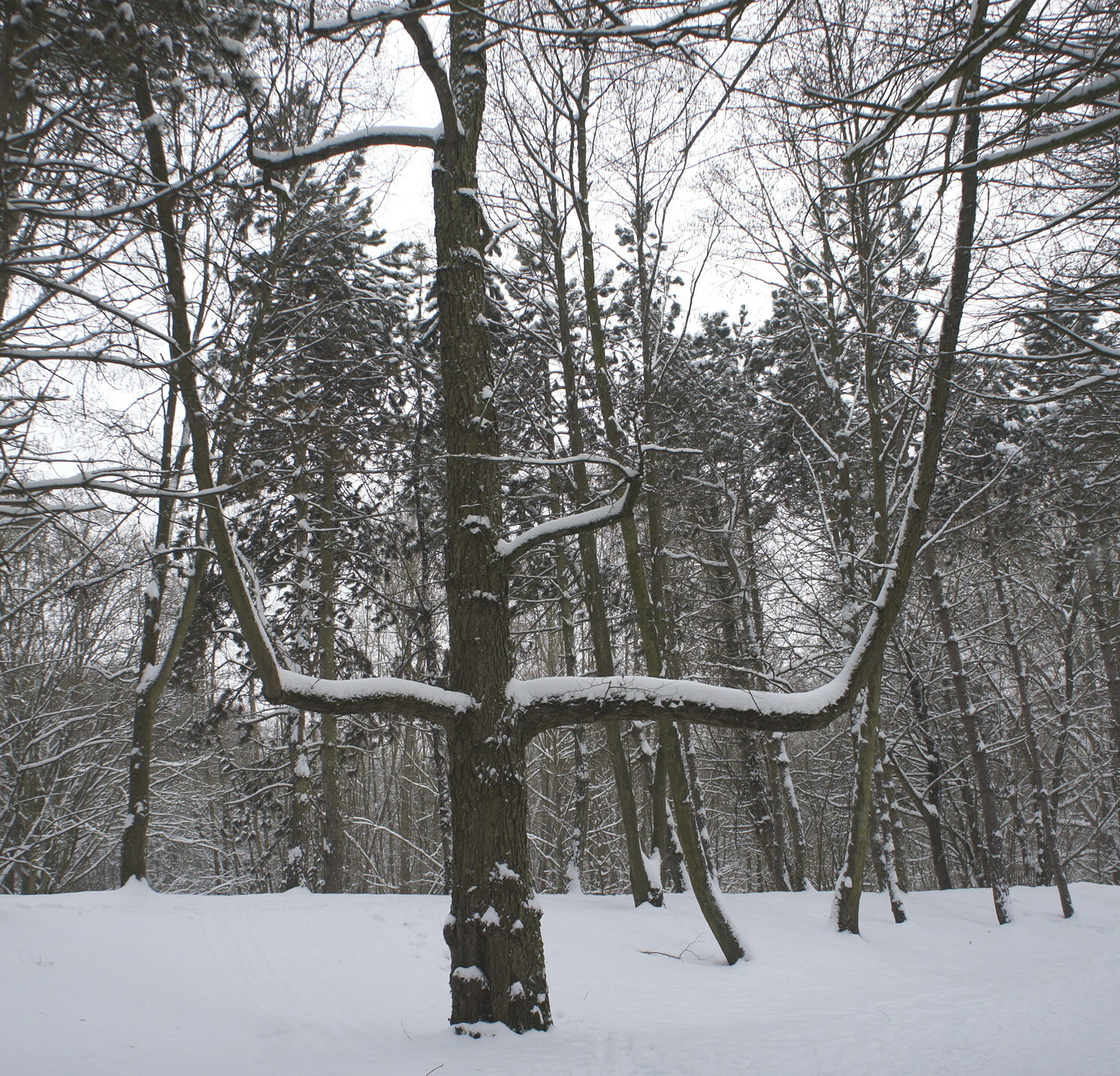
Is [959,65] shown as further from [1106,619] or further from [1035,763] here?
[1106,619]

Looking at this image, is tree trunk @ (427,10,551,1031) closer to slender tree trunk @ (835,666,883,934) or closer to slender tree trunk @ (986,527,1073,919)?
slender tree trunk @ (835,666,883,934)

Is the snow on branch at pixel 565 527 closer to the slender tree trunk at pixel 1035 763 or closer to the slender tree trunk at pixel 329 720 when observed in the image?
the slender tree trunk at pixel 329 720

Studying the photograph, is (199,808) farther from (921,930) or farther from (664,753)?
(921,930)

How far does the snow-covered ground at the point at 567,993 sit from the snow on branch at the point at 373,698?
5.73 ft

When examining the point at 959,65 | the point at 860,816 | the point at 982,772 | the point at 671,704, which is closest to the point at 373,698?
the point at 671,704

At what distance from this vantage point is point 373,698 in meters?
4.17

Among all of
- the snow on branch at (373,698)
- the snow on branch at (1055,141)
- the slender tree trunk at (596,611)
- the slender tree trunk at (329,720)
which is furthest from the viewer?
the slender tree trunk at (329,720)

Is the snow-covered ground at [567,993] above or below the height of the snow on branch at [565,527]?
below

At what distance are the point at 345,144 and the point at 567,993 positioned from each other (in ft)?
22.7

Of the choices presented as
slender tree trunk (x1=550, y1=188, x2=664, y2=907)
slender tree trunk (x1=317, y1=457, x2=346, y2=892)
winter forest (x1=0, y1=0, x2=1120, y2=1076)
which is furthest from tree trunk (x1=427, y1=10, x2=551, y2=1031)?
slender tree trunk (x1=317, y1=457, x2=346, y2=892)

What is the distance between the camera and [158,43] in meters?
3.56

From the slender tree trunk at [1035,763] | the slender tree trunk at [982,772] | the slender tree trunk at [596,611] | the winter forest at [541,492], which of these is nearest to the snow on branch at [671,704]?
the winter forest at [541,492]

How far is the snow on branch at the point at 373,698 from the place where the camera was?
161 inches

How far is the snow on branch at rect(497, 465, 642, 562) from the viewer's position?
4383mm
